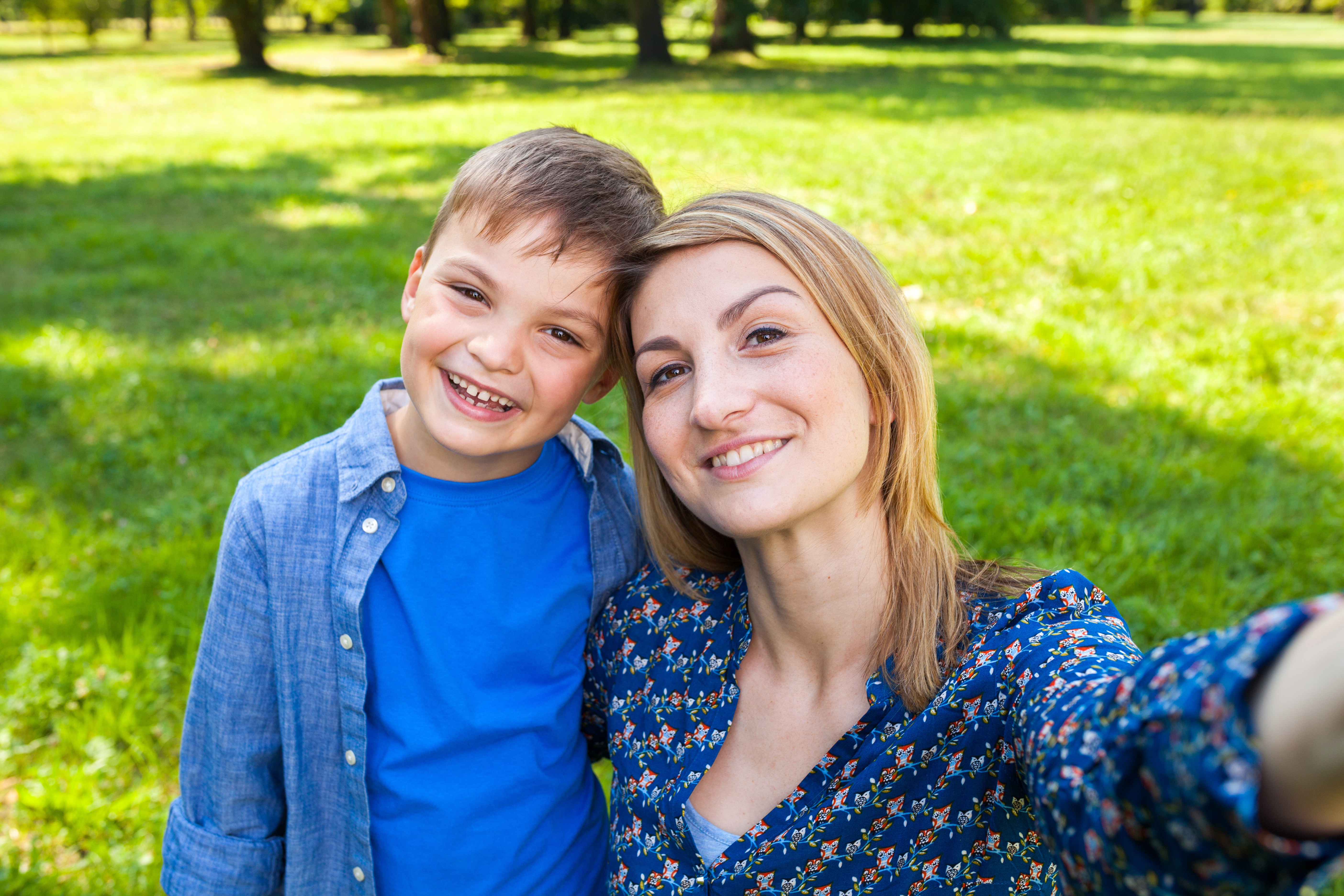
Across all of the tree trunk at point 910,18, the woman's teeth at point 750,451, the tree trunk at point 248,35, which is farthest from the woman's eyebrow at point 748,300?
the tree trunk at point 910,18

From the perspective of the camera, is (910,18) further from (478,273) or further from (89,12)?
(89,12)

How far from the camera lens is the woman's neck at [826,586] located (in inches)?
66.3

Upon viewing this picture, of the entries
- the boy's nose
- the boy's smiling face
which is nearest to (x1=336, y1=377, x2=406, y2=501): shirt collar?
the boy's smiling face

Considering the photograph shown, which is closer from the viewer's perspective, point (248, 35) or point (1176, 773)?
point (1176, 773)

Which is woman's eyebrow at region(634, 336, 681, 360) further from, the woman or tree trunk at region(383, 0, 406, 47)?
tree trunk at region(383, 0, 406, 47)

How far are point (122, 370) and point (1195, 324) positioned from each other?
630 cm

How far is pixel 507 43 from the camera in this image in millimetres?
Result: 37406

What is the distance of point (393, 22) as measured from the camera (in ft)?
114

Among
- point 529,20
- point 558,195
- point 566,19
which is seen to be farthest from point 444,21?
point 558,195

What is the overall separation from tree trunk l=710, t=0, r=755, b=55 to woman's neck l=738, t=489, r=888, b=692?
26.8 m

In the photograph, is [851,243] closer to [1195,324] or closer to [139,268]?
[1195,324]

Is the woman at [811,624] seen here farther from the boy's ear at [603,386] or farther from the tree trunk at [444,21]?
the tree trunk at [444,21]

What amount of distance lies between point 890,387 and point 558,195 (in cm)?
80

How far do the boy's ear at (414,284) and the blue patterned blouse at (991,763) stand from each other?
79 cm
